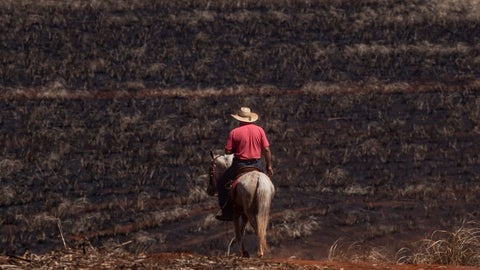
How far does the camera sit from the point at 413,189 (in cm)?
2352

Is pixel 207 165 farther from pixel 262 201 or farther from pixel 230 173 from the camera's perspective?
pixel 262 201

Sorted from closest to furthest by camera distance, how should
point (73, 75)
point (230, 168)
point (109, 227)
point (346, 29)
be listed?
point (230, 168) → point (109, 227) → point (73, 75) → point (346, 29)

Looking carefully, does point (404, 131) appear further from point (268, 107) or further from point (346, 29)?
point (346, 29)

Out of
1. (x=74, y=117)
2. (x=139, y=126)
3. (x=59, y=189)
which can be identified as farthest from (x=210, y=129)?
(x=59, y=189)

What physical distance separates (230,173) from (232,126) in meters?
16.3

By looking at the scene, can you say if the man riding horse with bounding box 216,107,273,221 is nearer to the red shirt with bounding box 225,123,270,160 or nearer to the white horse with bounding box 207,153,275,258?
the red shirt with bounding box 225,123,270,160

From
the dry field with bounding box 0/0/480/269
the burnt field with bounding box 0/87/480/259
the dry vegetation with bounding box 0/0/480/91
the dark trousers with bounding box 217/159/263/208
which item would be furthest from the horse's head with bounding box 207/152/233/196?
the dry vegetation with bounding box 0/0/480/91

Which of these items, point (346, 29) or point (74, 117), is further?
point (346, 29)

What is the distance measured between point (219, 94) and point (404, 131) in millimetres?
7709

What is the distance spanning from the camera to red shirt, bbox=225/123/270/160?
1335cm

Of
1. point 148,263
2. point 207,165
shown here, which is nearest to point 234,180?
point 148,263

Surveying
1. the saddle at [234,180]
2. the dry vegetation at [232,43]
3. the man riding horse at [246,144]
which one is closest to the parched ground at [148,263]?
the saddle at [234,180]

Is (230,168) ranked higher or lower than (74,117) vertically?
higher

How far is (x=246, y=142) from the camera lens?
13359 millimetres
